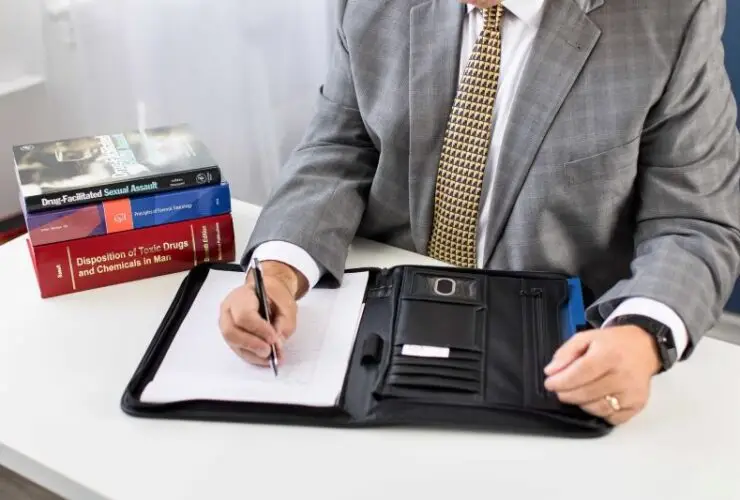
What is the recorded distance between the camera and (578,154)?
1045mm

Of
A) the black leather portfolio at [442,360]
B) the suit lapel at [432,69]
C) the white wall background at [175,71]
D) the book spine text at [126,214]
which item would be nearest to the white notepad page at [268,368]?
the black leather portfolio at [442,360]

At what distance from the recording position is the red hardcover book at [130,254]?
107cm

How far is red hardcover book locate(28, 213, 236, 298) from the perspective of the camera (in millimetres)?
1067

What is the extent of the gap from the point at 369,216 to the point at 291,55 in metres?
0.65

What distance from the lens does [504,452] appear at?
0.81 m

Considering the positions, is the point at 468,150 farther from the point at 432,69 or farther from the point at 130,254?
the point at 130,254

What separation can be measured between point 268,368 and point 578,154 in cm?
47

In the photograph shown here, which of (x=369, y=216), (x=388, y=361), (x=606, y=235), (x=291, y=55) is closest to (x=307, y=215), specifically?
(x=369, y=216)

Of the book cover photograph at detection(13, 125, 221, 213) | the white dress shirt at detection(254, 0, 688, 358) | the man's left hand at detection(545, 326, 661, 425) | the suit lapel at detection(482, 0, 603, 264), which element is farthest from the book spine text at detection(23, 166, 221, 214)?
the man's left hand at detection(545, 326, 661, 425)

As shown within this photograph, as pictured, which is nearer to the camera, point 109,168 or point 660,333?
point 660,333

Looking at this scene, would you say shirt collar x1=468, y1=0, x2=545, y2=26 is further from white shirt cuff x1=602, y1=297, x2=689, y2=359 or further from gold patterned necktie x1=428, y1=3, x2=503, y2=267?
white shirt cuff x1=602, y1=297, x2=689, y2=359

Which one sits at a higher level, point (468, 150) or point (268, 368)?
point (468, 150)

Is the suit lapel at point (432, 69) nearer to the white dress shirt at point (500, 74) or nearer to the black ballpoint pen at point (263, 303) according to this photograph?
the white dress shirt at point (500, 74)

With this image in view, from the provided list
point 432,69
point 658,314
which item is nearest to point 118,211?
point 432,69
